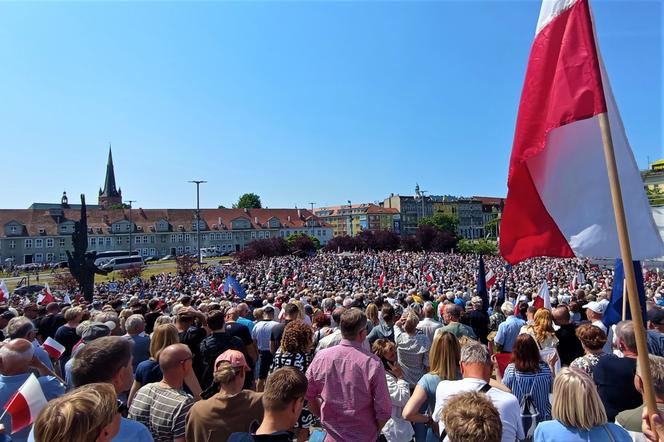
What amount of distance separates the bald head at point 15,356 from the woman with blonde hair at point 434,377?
3.29 meters

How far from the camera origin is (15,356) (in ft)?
12.9

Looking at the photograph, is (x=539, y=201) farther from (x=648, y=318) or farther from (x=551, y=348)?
(x=648, y=318)

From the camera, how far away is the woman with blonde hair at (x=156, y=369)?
13.8 feet

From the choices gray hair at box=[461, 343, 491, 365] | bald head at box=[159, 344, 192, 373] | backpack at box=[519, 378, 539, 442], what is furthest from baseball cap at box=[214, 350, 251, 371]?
backpack at box=[519, 378, 539, 442]

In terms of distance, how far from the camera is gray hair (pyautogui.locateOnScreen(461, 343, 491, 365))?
11.1ft

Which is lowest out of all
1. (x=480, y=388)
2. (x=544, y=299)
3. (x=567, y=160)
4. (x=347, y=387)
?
(x=544, y=299)

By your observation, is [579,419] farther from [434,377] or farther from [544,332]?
[544,332]

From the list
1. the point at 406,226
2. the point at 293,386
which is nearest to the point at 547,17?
the point at 293,386

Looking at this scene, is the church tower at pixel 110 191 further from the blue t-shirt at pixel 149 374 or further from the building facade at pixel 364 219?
the blue t-shirt at pixel 149 374

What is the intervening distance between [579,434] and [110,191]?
143 metres

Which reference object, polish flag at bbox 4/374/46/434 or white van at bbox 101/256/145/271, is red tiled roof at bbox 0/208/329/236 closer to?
white van at bbox 101/256/145/271

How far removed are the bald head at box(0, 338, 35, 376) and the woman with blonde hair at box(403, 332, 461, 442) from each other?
130 inches

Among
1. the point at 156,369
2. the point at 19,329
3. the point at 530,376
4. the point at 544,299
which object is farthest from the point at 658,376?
the point at 544,299

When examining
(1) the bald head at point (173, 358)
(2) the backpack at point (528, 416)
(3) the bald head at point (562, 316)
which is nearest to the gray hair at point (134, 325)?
(1) the bald head at point (173, 358)
